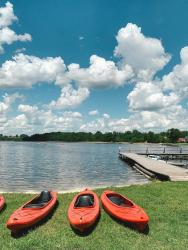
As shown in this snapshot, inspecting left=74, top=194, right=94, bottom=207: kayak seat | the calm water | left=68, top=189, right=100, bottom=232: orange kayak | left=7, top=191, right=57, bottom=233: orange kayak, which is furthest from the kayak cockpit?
the calm water

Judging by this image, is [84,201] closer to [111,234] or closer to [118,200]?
[118,200]

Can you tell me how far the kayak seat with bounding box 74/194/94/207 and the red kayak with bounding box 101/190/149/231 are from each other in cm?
58

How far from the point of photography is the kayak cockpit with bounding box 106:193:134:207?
10.6 metres

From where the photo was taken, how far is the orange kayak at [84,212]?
27.5 ft

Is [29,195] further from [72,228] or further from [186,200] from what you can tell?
[186,200]

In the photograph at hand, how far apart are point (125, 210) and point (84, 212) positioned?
1.47 metres

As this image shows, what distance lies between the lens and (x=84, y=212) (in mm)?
9359

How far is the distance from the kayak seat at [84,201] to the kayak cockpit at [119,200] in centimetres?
85

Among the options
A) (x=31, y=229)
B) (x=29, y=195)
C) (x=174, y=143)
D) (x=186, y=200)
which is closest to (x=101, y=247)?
(x=31, y=229)

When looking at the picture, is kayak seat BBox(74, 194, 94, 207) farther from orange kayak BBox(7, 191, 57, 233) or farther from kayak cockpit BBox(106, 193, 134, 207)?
orange kayak BBox(7, 191, 57, 233)

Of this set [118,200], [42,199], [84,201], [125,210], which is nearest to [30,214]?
[84,201]

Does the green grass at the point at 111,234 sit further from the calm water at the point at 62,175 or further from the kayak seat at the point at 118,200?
the calm water at the point at 62,175

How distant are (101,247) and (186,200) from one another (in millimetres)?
6041

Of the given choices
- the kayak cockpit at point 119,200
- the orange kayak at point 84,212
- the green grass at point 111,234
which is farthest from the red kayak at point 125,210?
the orange kayak at point 84,212
